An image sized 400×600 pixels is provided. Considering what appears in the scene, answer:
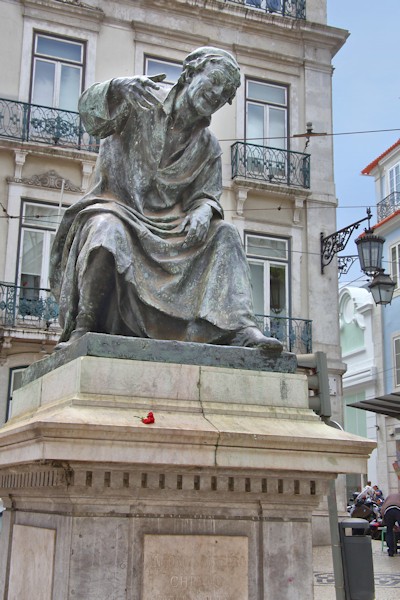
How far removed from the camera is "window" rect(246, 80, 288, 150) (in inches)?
727

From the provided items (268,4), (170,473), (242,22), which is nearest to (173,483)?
(170,473)

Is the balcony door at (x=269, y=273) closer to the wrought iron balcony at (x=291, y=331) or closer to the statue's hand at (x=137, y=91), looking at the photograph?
the wrought iron balcony at (x=291, y=331)

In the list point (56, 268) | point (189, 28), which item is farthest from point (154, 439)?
point (189, 28)

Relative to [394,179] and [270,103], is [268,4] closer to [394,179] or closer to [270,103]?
[270,103]

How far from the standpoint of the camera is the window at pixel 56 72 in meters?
16.6

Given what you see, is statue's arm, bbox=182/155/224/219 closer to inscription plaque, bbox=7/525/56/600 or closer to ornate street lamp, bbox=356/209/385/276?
inscription plaque, bbox=7/525/56/600

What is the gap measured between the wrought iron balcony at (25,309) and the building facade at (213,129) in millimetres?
25

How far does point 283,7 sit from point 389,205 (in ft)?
35.7

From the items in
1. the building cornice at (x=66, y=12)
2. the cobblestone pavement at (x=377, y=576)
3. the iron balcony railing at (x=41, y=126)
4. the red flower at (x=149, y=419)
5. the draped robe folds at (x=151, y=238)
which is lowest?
the cobblestone pavement at (x=377, y=576)

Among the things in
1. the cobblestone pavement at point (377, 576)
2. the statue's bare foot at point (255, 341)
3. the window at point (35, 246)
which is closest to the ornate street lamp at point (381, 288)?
the cobblestone pavement at point (377, 576)

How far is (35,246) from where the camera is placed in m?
15.9

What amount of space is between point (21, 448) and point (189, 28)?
16.2 meters

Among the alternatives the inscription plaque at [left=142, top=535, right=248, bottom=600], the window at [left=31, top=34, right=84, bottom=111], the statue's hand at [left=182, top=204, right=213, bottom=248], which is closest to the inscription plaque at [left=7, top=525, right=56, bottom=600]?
the inscription plaque at [left=142, top=535, right=248, bottom=600]

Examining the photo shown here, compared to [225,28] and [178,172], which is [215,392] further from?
[225,28]
